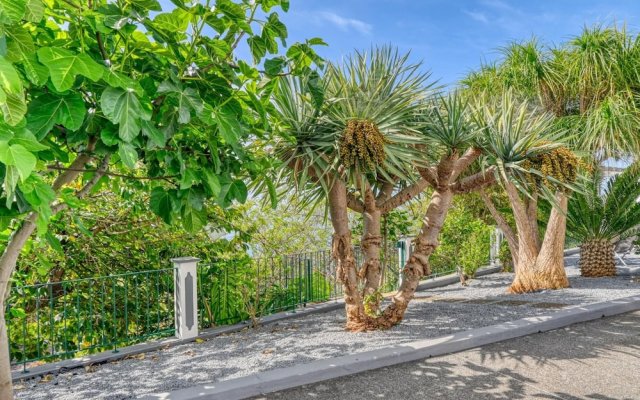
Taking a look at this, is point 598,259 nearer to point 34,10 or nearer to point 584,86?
point 584,86

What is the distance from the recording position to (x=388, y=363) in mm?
4961

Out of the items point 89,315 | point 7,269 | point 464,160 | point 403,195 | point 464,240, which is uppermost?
point 464,160

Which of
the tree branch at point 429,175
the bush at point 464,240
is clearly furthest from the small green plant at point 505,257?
the tree branch at point 429,175

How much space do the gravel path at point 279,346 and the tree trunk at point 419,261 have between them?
205mm

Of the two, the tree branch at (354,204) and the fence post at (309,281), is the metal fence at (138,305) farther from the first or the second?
the tree branch at (354,204)

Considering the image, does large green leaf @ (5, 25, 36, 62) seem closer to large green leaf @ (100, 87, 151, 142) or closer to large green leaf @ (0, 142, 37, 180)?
large green leaf @ (100, 87, 151, 142)

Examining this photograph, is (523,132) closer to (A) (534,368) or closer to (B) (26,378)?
(A) (534,368)

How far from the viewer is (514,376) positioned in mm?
4504

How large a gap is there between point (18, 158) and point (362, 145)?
389 centimetres

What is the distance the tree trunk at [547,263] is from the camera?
910 cm

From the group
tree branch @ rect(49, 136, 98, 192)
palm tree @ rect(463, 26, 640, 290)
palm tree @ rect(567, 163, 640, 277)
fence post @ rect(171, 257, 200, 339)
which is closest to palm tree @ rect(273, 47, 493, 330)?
fence post @ rect(171, 257, 200, 339)

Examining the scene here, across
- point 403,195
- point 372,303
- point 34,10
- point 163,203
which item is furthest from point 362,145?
point 34,10

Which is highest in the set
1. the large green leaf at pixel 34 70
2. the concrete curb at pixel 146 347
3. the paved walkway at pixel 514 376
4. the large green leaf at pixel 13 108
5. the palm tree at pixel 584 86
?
the palm tree at pixel 584 86

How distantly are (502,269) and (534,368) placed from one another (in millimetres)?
8878
